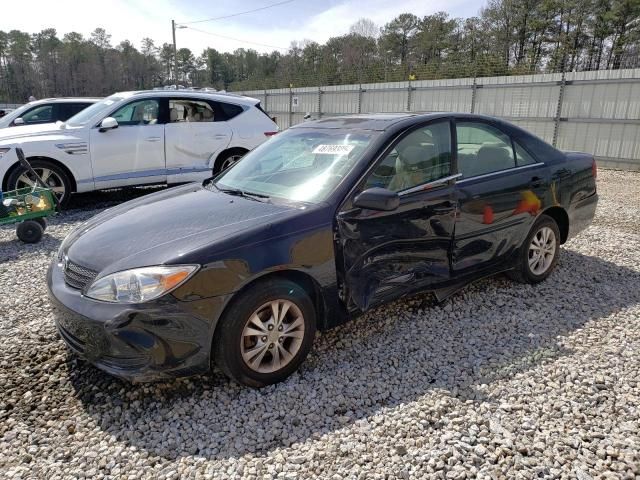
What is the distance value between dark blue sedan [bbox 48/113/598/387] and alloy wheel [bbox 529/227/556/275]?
0.02 metres

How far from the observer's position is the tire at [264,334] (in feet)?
8.29

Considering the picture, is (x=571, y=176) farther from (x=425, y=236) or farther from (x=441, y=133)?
(x=425, y=236)

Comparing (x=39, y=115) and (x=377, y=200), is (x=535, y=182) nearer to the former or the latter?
(x=377, y=200)

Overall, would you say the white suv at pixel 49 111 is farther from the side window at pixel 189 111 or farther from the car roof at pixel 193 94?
the side window at pixel 189 111

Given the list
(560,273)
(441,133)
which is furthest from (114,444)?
(560,273)

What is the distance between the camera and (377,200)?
2.81m

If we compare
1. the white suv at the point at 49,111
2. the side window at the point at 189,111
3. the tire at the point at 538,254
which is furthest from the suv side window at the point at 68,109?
the tire at the point at 538,254

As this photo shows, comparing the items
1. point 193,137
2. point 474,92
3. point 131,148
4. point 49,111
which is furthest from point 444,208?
point 474,92

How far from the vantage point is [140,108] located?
295 inches

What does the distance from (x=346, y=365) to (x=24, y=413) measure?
72.1 inches

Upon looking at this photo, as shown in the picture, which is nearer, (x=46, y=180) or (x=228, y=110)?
(x=46, y=180)

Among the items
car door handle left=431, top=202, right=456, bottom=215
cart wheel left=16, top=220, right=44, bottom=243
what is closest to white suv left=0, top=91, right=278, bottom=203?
cart wheel left=16, top=220, right=44, bottom=243

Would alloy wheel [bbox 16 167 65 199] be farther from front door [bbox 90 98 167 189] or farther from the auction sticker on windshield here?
the auction sticker on windshield

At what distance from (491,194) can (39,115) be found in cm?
1044
